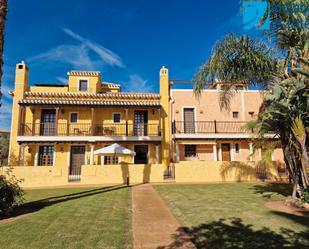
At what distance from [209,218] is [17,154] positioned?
55.9ft

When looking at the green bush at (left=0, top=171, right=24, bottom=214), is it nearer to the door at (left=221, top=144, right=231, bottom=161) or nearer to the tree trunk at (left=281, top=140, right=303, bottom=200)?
the tree trunk at (left=281, top=140, right=303, bottom=200)

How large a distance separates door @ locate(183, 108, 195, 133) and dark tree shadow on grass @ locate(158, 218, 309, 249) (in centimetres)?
1483

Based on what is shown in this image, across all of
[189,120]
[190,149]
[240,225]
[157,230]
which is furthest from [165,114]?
[157,230]

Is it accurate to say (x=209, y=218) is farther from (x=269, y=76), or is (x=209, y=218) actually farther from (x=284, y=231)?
(x=269, y=76)

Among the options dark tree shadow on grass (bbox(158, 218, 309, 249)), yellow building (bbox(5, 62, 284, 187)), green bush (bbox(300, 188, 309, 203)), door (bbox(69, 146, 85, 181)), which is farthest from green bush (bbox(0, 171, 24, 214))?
door (bbox(69, 146, 85, 181))

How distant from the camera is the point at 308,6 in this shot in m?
6.60

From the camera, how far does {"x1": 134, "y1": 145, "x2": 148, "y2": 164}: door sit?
19.4 m

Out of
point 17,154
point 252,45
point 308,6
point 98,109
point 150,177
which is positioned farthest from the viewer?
point 98,109

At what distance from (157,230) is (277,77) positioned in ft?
22.0

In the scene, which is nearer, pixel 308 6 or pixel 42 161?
pixel 308 6

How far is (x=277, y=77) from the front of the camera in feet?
26.1

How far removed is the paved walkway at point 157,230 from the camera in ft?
13.0

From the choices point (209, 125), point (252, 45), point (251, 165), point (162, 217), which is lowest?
point (162, 217)

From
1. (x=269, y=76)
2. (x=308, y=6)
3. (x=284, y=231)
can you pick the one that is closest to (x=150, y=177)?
(x=269, y=76)
